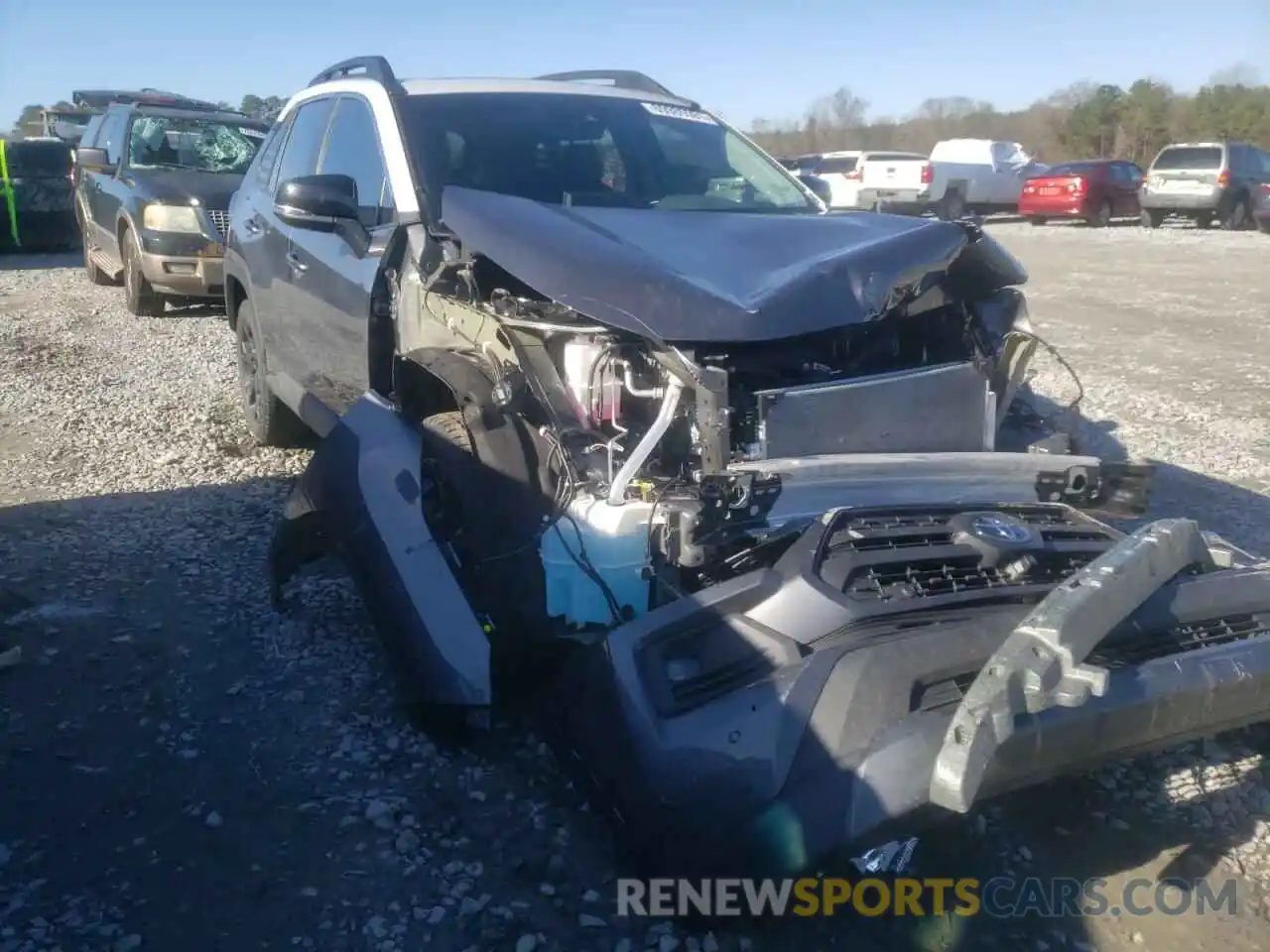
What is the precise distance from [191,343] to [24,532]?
5.01m

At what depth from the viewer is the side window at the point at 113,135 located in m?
11.5

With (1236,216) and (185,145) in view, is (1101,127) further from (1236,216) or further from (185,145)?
(185,145)

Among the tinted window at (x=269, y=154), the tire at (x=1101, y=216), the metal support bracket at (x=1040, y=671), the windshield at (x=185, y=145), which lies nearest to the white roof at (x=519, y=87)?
the tinted window at (x=269, y=154)

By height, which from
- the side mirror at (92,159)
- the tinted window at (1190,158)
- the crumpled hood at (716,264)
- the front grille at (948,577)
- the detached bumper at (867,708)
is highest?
the tinted window at (1190,158)

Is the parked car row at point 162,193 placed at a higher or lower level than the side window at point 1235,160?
lower

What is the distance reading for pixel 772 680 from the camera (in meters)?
2.34

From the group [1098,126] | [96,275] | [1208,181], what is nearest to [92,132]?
[96,275]

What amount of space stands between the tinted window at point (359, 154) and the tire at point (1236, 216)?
2281 cm

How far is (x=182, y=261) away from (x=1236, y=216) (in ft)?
69.5

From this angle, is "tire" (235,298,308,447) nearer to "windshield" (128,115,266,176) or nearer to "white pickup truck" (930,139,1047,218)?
"windshield" (128,115,266,176)

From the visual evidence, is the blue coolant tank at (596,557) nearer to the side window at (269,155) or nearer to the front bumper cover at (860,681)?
the front bumper cover at (860,681)

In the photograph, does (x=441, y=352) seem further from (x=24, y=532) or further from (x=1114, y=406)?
(x=1114, y=406)

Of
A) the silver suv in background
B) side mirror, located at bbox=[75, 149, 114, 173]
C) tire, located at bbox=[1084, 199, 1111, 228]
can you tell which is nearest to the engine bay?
side mirror, located at bbox=[75, 149, 114, 173]

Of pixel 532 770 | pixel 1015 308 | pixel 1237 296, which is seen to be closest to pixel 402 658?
pixel 532 770
